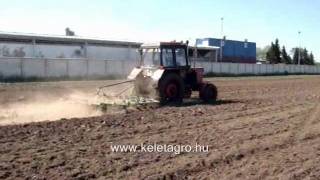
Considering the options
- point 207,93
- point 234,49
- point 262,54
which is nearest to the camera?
point 207,93

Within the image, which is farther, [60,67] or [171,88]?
[60,67]

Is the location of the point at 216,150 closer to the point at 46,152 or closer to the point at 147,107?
the point at 46,152

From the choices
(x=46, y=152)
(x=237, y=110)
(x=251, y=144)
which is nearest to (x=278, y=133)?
(x=251, y=144)

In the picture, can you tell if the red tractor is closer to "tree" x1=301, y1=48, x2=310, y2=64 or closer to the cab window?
the cab window

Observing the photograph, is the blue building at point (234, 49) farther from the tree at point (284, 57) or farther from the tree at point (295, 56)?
the tree at point (295, 56)

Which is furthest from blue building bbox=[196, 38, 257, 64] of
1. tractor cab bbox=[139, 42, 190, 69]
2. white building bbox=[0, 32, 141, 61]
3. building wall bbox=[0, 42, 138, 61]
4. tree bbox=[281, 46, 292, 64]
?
tractor cab bbox=[139, 42, 190, 69]

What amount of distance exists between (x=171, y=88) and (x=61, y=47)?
4004 centimetres

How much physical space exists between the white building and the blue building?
795 inches

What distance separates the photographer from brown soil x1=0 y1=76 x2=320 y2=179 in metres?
8.58

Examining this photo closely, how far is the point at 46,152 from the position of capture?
378 inches

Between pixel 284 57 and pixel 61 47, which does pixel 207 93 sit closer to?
pixel 61 47

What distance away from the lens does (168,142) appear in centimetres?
1103

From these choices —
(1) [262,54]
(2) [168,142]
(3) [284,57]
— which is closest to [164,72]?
(2) [168,142]

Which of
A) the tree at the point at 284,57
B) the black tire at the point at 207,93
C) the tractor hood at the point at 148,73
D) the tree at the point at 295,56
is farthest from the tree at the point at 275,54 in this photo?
the tractor hood at the point at 148,73
